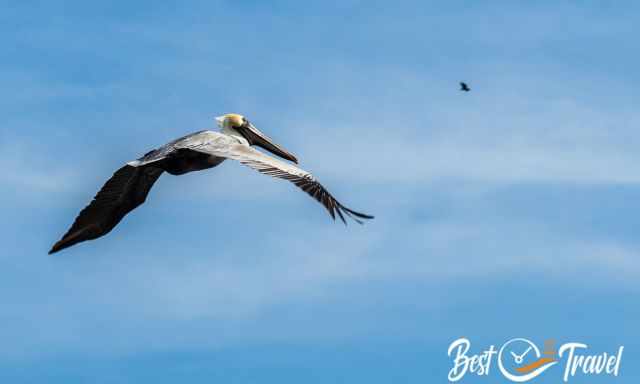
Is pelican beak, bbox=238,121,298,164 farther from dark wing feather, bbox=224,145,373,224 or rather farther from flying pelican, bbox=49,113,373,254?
dark wing feather, bbox=224,145,373,224

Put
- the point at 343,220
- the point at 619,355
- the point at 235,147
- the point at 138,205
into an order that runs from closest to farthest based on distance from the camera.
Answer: the point at 343,220
the point at 235,147
the point at 138,205
the point at 619,355

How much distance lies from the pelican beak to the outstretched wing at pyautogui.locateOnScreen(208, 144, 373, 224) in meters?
6.35

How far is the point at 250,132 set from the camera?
52.5 m

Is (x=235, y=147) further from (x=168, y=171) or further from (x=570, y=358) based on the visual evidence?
(x=570, y=358)

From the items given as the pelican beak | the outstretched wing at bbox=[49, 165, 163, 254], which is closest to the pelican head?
the pelican beak

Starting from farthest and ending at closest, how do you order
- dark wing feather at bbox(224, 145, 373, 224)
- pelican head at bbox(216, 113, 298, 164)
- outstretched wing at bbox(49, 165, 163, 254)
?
pelican head at bbox(216, 113, 298, 164)
outstretched wing at bbox(49, 165, 163, 254)
dark wing feather at bbox(224, 145, 373, 224)

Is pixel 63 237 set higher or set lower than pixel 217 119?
lower

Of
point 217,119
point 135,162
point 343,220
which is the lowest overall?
point 343,220

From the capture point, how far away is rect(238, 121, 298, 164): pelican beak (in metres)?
52.4

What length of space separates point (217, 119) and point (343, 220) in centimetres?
1166

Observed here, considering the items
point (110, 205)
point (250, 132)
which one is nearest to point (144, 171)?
point (110, 205)

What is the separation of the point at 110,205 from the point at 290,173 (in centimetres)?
780

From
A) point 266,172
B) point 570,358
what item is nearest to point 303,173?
point 266,172

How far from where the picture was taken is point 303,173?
144ft
